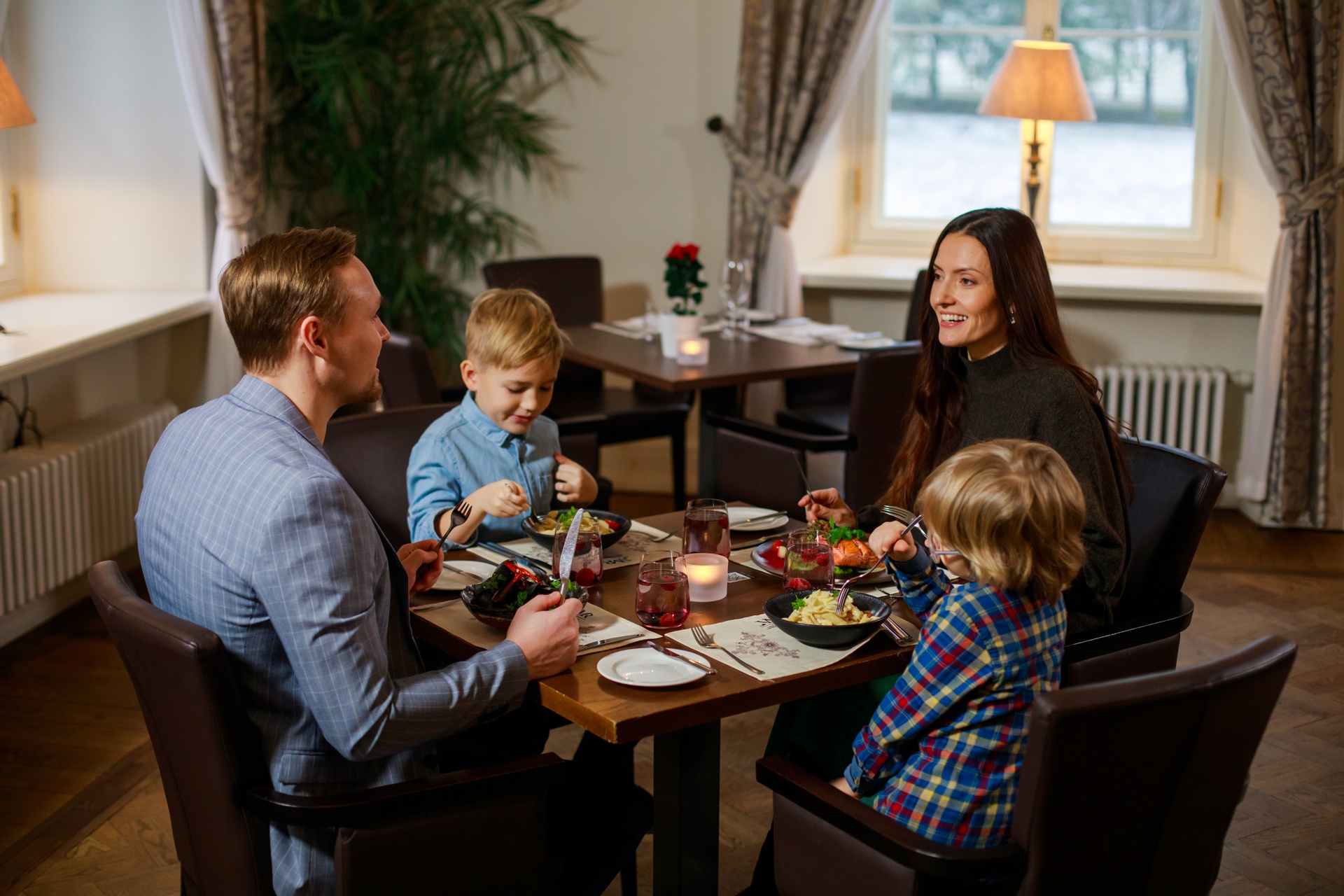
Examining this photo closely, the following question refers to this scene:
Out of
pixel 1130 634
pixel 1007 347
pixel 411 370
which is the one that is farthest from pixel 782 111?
pixel 1130 634

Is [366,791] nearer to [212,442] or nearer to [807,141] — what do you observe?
[212,442]

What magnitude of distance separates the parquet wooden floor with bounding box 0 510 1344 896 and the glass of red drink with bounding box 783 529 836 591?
78cm

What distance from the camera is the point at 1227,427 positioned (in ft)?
16.6

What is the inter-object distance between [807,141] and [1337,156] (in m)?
1.84

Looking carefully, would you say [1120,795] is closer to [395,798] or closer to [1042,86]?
[395,798]

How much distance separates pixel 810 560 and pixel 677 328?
2086 mm

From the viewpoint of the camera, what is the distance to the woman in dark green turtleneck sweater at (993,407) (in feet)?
6.93

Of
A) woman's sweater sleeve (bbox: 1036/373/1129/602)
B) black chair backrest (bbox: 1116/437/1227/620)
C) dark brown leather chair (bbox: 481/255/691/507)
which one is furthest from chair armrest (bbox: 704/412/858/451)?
woman's sweater sleeve (bbox: 1036/373/1129/602)

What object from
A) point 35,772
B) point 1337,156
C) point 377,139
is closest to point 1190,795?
point 35,772

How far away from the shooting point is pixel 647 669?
177cm

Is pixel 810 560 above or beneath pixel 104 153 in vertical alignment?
beneath

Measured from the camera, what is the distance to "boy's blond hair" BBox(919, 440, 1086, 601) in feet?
5.42

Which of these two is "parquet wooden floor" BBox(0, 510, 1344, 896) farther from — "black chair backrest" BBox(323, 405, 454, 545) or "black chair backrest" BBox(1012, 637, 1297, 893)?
"black chair backrest" BBox(1012, 637, 1297, 893)

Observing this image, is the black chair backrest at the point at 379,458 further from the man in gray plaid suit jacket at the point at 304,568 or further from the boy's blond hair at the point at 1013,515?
the boy's blond hair at the point at 1013,515
